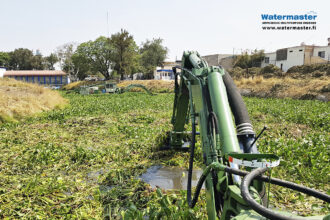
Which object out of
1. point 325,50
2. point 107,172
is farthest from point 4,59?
point 107,172

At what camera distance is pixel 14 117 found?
11.6 meters

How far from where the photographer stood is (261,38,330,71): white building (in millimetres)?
42312

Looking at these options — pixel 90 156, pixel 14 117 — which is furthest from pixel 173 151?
pixel 14 117

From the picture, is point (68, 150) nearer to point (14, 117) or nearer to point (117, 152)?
point (117, 152)

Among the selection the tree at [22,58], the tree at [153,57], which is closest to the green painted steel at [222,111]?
the tree at [153,57]

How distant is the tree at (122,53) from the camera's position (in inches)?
1993

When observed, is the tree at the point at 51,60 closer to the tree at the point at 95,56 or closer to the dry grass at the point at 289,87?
the tree at the point at 95,56

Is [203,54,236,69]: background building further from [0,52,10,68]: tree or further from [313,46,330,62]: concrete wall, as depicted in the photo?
[0,52,10,68]: tree

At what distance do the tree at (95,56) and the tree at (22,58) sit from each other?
116 ft

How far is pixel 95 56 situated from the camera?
53.9m

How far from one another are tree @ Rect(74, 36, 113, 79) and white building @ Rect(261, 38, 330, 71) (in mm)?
33694

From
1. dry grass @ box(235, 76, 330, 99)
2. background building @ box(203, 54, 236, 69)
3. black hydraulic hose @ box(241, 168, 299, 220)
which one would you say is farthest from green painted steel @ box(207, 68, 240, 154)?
background building @ box(203, 54, 236, 69)

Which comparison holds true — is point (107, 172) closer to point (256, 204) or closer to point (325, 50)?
point (256, 204)

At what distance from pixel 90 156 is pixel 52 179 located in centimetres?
161
